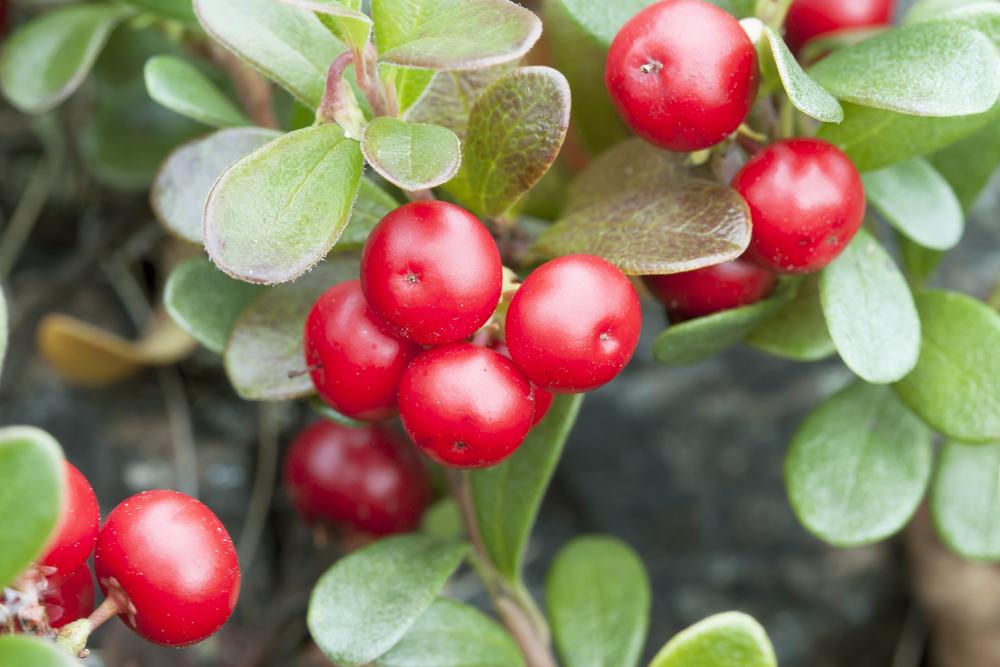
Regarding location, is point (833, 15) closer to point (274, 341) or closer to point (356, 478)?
point (274, 341)

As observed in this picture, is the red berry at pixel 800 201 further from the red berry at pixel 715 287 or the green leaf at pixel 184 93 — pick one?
the green leaf at pixel 184 93

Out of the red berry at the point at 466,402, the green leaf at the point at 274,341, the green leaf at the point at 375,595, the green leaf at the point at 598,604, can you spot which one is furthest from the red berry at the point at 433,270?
the green leaf at the point at 598,604

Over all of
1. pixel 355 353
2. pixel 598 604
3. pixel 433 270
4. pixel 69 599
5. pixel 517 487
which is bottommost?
pixel 598 604

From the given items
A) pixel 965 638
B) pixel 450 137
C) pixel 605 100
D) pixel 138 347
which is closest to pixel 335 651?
pixel 450 137

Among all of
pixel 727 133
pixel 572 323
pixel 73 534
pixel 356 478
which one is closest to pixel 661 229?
pixel 727 133

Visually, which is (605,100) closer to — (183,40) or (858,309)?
(858,309)

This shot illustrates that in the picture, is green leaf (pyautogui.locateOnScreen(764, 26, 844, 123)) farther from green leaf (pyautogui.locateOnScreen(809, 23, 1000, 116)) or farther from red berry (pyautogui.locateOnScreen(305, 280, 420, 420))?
red berry (pyautogui.locateOnScreen(305, 280, 420, 420))

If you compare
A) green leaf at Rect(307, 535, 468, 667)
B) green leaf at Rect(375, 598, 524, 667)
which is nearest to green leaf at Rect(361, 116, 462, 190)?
green leaf at Rect(307, 535, 468, 667)
